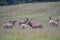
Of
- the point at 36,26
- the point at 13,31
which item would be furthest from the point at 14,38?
the point at 36,26

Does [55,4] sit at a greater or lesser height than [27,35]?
greater

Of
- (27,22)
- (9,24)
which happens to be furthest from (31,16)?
(9,24)

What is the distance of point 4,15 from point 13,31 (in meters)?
0.27

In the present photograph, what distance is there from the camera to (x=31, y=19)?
4.13 meters

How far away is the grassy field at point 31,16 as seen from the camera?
3973mm

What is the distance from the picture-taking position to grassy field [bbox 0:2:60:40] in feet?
13.0

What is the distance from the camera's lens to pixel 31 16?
4141mm

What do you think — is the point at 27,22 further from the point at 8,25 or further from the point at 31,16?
the point at 8,25

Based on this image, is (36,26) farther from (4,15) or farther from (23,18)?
(4,15)

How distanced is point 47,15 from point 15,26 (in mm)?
457

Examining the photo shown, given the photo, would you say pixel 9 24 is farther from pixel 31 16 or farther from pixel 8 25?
pixel 31 16

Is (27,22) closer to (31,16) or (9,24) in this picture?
(31,16)

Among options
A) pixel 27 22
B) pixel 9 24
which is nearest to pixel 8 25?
pixel 9 24

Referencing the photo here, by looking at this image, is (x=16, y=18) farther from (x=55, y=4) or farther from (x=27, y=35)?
(x=55, y=4)
